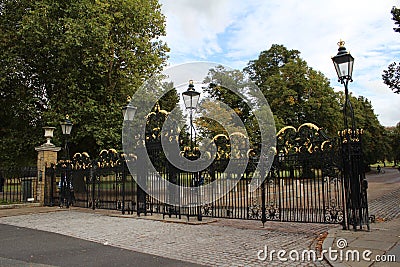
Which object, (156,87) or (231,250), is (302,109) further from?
(231,250)

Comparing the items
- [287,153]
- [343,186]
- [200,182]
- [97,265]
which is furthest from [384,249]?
[200,182]

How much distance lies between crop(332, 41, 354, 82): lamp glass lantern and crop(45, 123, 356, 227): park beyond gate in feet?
4.82

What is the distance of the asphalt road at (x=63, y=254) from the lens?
580 cm

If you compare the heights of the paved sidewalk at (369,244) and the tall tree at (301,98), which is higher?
the tall tree at (301,98)

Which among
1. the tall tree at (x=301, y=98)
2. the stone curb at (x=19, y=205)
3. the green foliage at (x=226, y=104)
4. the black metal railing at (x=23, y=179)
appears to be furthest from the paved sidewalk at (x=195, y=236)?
the tall tree at (x=301, y=98)

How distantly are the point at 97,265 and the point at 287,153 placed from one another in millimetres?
5580

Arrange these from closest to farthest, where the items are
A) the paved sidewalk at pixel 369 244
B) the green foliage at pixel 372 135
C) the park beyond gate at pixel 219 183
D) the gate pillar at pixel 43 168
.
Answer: the paved sidewalk at pixel 369 244 → the park beyond gate at pixel 219 183 → the gate pillar at pixel 43 168 → the green foliage at pixel 372 135

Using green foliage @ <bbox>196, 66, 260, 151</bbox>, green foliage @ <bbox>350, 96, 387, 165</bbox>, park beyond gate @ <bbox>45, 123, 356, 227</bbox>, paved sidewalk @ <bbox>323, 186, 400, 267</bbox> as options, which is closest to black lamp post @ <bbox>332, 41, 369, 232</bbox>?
park beyond gate @ <bbox>45, 123, 356, 227</bbox>

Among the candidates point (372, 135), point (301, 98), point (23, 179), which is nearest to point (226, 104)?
point (301, 98)

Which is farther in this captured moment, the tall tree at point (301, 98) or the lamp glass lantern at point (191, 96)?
the tall tree at point (301, 98)

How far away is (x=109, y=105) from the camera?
18484mm

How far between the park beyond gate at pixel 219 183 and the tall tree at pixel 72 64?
2.99 meters

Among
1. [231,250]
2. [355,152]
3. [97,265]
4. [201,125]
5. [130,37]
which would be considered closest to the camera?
[97,265]

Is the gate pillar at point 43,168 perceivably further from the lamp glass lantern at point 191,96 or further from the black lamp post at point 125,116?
the lamp glass lantern at point 191,96
